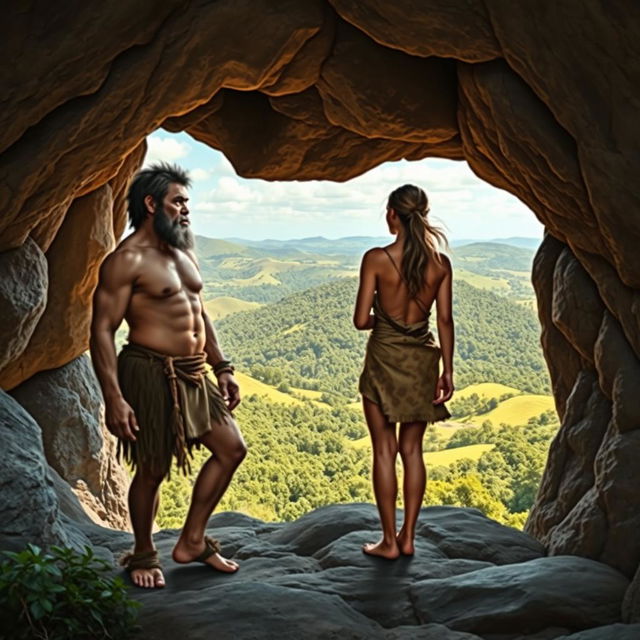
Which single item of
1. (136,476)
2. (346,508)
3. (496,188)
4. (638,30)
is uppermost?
(638,30)

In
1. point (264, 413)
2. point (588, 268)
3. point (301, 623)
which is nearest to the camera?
point (301, 623)

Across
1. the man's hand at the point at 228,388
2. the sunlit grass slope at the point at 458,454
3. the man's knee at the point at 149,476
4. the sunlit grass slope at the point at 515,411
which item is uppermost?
the man's hand at the point at 228,388

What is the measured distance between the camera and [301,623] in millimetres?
4230

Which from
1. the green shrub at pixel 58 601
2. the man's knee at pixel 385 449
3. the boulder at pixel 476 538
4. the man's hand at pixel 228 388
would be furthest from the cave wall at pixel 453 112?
the green shrub at pixel 58 601

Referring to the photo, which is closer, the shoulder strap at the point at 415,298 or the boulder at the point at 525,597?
the boulder at the point at 525,597

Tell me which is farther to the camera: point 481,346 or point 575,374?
point 481,346

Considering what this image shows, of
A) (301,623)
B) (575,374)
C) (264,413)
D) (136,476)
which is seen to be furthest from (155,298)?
(264,413)

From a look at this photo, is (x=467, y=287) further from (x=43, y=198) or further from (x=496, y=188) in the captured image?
(x=43, y=198)

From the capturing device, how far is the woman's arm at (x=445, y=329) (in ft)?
17.0

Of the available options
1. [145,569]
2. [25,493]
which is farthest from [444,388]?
[25,493]

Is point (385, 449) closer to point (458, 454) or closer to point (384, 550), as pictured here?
point (384, 550)

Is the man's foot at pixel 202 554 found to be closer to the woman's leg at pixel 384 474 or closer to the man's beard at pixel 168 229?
the woman's leg at pixel 384 474

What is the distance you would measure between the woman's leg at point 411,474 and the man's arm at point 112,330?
5.15 ft

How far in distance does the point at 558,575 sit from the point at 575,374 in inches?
79.4
